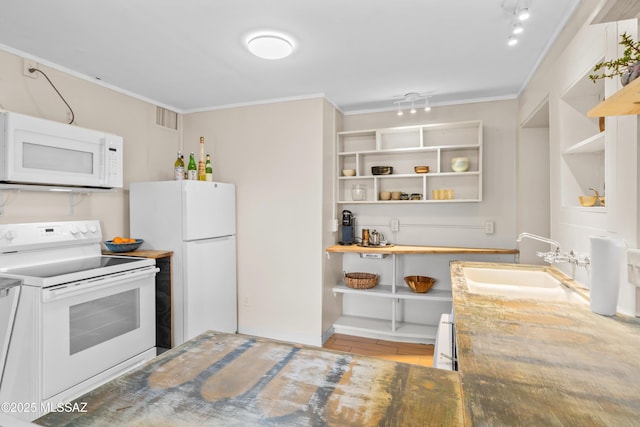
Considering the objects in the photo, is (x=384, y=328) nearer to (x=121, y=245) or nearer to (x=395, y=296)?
(x=395, y=296)

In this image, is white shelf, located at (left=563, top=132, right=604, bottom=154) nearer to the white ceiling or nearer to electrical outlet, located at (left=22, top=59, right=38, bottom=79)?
the white ceiling

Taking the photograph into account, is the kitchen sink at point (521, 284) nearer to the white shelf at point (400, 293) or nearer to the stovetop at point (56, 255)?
the white shelf at point (400, 293)

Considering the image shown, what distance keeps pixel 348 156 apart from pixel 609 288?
275cm

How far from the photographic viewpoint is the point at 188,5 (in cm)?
179

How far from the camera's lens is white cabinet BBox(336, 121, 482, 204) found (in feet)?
10.9

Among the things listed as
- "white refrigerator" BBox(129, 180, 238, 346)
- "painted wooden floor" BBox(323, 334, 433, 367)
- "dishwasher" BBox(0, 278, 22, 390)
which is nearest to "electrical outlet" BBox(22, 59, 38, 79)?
"white refrigerator" BBox(129, 180, 238, 346)

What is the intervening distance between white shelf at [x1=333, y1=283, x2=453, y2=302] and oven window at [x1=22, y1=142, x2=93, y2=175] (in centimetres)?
236

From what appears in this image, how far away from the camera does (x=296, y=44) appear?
223 centimetres

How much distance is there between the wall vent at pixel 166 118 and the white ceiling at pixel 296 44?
0.79 ft

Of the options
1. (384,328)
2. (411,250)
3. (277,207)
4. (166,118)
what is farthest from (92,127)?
(384,328)

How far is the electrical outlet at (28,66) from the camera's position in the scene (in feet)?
7.68

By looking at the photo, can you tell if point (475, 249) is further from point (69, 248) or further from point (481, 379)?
point (69, 248)

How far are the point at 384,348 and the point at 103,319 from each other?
2314mm

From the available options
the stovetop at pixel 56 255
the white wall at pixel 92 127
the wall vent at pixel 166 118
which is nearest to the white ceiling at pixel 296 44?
the white wall at pixel 92 127
